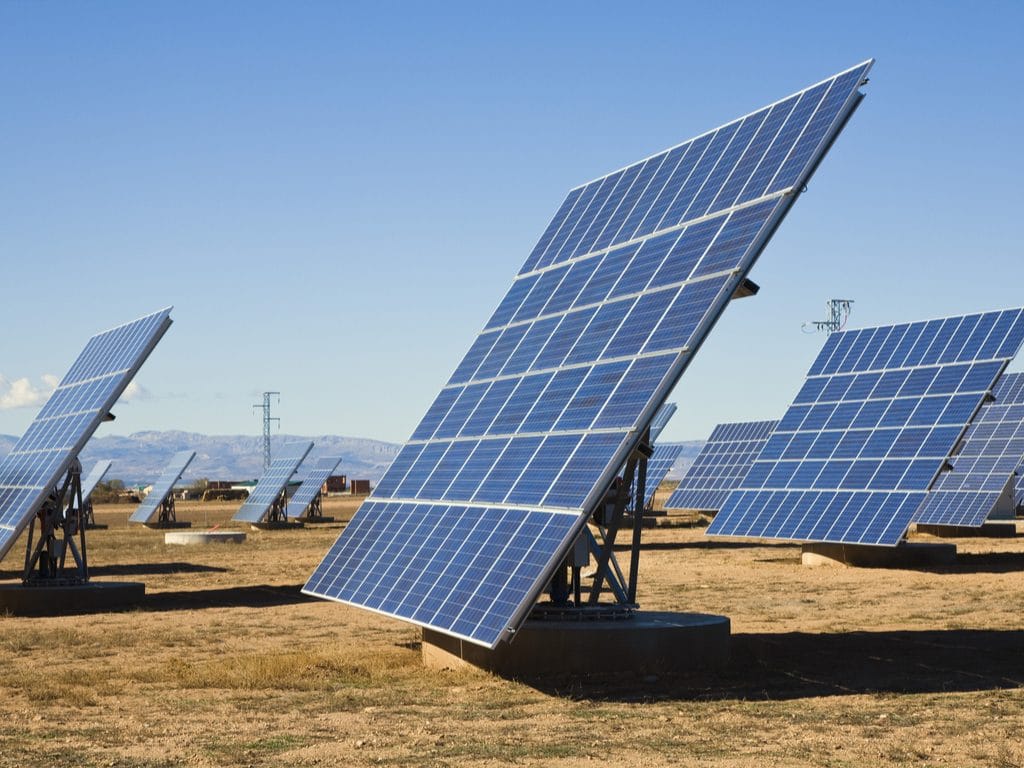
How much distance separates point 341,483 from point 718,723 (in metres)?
186

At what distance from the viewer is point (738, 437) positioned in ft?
230

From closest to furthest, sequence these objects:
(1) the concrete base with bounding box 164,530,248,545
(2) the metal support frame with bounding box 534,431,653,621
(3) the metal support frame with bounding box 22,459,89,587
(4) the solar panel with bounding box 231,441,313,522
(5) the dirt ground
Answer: (5) the dirt ground, (2) the metal support frame with bounding box 534,431,653,621, (3) the metal support frame with bounding box 22,459,89,587, (1) the concrete base with bounding box 164,530,248,545, (4) the solar panel with bounding box 231,441,313,522

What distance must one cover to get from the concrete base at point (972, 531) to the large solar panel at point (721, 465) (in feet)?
34.0

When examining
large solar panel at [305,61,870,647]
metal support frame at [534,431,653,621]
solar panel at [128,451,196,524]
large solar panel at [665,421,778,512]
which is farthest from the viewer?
solar panel at [128,451,196,524]

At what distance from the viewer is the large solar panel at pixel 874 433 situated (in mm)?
36281

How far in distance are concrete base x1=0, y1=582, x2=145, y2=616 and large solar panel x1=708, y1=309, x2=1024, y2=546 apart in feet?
52.2

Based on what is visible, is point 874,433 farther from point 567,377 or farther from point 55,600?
point 55,600

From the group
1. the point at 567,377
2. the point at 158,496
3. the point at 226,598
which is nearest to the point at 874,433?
the point at 226,598

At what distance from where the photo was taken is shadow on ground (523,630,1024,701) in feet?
57.4

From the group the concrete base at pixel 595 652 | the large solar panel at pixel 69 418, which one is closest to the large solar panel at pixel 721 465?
the large solar panel at pixel 69 418

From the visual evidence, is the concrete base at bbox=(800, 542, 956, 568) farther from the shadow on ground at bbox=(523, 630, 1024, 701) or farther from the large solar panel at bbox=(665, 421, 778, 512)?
the large solar panel at bbox=(665, 421, 778, 512)

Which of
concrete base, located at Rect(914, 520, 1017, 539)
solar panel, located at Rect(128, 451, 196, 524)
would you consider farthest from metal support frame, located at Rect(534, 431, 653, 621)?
solar panel, located at Rect(128, 451, 196, 524)

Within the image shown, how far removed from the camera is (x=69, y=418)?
32094mm

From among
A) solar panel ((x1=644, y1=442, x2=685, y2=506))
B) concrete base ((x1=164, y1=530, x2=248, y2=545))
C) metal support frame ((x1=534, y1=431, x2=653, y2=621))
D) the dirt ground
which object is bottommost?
the dirt ground
